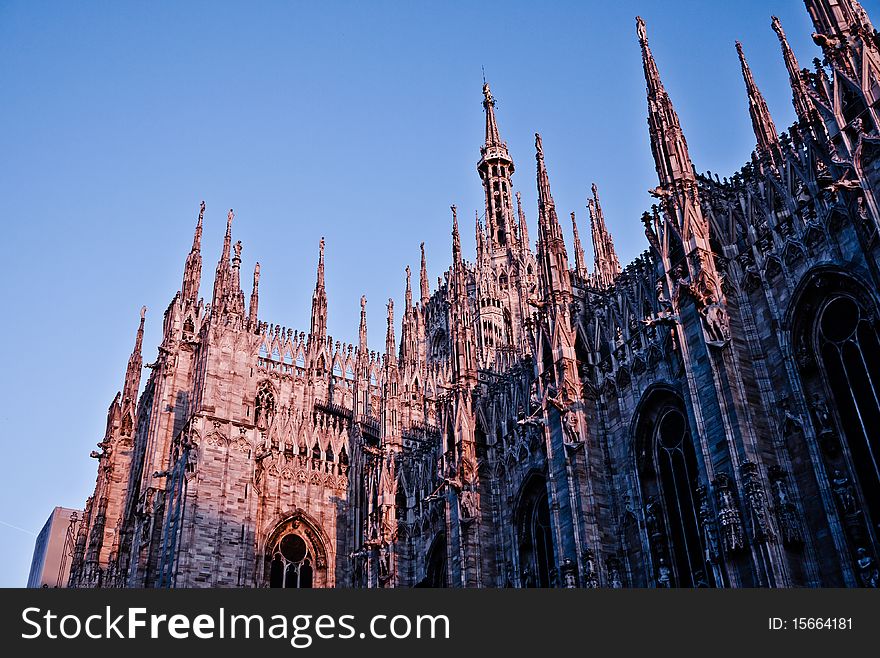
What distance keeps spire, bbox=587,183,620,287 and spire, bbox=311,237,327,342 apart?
15487mm

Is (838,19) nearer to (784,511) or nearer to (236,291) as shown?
(784,511)

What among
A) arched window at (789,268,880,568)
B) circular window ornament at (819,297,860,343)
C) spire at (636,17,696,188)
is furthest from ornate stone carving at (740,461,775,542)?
spire at (636,17,696,188)

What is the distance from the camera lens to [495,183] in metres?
62.2

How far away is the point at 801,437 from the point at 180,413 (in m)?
31.0

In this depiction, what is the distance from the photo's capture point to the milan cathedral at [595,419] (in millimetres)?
17281

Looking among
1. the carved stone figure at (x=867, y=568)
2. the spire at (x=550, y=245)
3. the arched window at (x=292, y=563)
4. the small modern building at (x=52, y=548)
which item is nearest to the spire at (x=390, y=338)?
the arched window at (x=292, y=563)

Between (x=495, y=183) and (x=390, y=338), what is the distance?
81.1 ft

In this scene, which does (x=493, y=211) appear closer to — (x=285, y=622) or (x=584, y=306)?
(x=584, y=306)

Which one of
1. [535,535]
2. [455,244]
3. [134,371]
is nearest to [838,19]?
[535,535]

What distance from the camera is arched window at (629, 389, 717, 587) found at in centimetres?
2022

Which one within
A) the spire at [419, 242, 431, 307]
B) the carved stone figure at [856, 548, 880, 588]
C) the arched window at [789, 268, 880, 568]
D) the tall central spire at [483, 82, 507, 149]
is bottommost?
the carved stone figure at [856, 548, 880, 588]

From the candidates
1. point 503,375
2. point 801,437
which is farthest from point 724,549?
point 503,375

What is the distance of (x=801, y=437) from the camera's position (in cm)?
1761

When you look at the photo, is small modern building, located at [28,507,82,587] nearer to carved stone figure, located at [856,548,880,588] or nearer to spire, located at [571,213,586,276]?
spire, located at [571,213,586,276]
